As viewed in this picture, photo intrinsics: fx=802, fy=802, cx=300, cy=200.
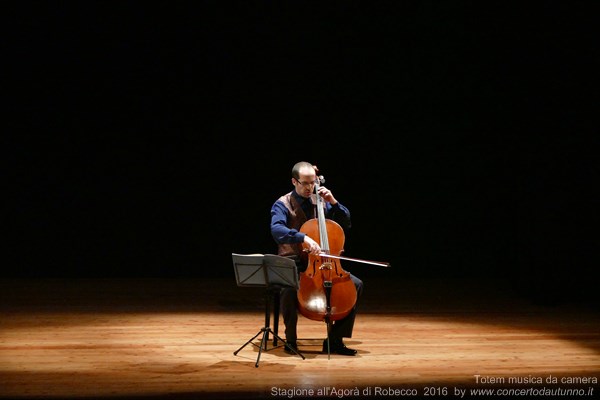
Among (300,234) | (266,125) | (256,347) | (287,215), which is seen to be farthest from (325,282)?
(266,125)

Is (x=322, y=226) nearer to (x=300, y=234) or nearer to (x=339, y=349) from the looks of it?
(x=300, y=234)

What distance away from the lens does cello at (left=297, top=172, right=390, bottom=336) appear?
425 centimetres

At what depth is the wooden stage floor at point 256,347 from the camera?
12.4ft

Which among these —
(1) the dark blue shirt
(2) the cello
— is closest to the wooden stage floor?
(2) the cello

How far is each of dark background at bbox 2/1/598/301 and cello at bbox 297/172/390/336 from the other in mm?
2793

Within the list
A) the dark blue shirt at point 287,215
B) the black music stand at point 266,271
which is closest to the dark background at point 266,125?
the dark blue shirt at point 287,215

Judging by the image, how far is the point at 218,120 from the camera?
23.7 ft

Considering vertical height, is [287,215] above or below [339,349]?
above

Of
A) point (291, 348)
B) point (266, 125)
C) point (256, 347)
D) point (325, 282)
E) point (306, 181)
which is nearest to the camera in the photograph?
point (325, 282)

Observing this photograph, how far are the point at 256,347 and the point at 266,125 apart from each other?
9.80 ft

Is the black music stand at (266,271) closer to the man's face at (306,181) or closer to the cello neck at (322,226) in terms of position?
the cello neck at (322,226)

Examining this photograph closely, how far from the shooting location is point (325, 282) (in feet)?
13.8

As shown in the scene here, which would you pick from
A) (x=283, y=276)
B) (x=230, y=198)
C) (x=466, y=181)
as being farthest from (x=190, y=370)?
(x=466, y=181)

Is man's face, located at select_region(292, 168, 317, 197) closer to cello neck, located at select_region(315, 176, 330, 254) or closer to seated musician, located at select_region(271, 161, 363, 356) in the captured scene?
seated musician, located at select_region(271, 161, 363, 356)
